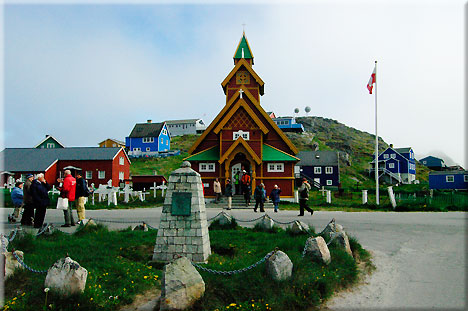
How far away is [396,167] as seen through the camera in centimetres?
7181

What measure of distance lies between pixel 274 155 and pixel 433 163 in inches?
3338

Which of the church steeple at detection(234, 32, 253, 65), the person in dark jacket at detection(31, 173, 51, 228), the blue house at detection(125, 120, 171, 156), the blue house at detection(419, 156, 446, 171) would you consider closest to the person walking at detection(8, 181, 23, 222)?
the person in dark jacket at detection(31, 173, 51, 228)

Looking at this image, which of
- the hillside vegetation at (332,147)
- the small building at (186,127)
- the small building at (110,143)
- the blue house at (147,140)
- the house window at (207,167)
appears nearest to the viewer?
the house window at (207,167)

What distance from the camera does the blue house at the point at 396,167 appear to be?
71.0 meters

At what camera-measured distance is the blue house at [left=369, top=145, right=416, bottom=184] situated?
7102 centimetres

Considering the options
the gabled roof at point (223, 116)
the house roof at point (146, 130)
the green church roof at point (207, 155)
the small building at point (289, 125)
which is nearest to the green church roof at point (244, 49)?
the gabled roof at point (223, 116)

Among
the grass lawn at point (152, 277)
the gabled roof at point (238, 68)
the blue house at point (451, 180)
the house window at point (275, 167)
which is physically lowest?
the blue house at point (451, 180)

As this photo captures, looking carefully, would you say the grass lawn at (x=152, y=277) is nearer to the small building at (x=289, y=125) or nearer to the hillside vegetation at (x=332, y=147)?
the hillside vegetation at (x=332, y=147)

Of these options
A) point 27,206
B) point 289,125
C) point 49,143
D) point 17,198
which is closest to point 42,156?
point 49,143

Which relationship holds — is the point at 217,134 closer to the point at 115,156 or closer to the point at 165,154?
the point at 115,156

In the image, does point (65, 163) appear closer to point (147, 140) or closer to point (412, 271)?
point (147, 140)

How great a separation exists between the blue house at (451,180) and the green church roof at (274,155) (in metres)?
41.6

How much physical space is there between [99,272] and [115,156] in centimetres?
3915

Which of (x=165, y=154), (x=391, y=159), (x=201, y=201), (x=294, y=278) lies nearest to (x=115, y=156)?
(x=165, y=154)
